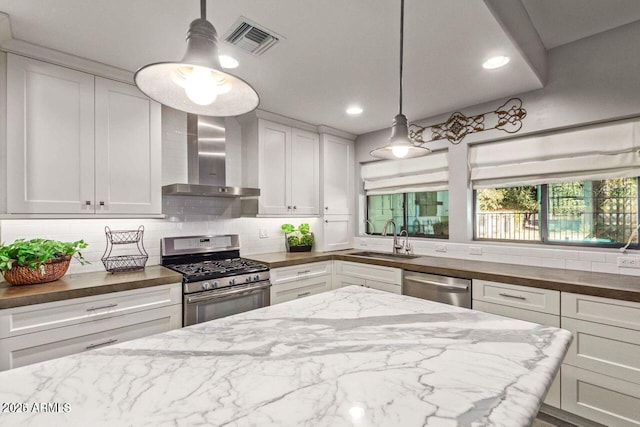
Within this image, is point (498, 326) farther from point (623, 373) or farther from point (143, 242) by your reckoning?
point (143, 242)

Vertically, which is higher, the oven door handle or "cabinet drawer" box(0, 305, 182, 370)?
the oven door handle

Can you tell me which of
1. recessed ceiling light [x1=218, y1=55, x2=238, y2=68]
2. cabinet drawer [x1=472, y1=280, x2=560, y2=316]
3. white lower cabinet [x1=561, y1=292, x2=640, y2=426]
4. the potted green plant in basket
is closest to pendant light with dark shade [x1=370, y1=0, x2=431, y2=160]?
recessed ceiling light [x1=218, y1=55, x2=238, y2=68]

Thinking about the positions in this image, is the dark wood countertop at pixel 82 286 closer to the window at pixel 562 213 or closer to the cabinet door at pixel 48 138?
the cabinet door at pixel 48 138

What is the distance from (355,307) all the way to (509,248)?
2.03m

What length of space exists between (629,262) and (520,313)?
86cm

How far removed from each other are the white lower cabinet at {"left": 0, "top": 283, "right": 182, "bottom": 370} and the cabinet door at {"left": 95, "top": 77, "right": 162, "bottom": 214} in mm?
678

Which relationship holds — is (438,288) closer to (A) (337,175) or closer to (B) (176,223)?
(A) (337,175)

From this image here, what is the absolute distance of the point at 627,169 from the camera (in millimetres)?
2266

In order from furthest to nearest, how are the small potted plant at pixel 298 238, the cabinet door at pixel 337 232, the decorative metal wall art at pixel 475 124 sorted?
the cabinet door at pixel 337 232 → the small potted plant at pixel 298 238 → the decorative metal wall art at pixel 475 124

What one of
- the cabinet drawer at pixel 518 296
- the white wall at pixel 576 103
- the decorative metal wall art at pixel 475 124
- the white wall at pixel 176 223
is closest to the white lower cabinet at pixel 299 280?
the white wall at pixel 176 223

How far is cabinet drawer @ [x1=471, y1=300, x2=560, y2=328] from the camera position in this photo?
2.04 m

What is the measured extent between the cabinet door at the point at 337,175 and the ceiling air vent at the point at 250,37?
1.83m

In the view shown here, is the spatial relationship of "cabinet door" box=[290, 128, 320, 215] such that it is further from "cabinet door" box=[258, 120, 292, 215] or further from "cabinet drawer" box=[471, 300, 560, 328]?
"cabinet drawer" box=[471, 300, 560, 328]

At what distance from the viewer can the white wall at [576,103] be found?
2.21 m
